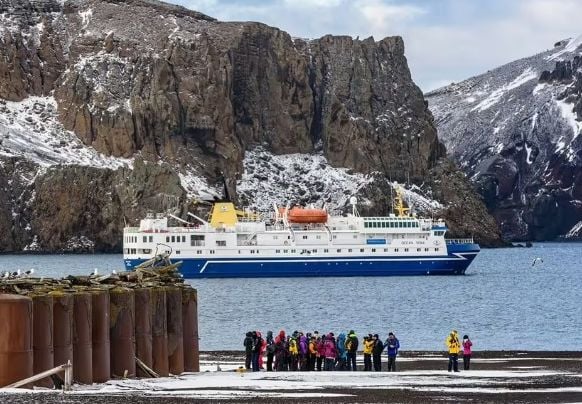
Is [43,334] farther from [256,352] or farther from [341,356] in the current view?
[341,356]

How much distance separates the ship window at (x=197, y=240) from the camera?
6206 inches

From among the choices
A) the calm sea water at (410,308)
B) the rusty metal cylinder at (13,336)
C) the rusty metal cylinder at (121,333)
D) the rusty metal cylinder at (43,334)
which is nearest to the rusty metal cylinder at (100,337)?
the rusty metal cylinder at (121,333)

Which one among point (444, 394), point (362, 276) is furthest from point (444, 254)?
point (444, 394)

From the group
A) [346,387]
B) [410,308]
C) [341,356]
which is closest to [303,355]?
[341,356]

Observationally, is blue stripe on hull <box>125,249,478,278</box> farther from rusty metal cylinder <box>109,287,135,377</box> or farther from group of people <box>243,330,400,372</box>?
rusty metal cylinder <box>109,287,135,377</box>

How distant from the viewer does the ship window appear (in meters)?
158

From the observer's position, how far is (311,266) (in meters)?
159

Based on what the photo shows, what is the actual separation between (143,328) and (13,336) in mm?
6657

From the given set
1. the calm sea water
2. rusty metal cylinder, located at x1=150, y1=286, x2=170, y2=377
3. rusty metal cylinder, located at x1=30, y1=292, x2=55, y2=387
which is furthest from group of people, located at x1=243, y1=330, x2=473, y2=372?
the calm sea water

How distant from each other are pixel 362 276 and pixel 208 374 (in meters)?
111

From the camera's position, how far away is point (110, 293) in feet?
143

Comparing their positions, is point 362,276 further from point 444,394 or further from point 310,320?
point 444,394

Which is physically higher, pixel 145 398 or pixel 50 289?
pixel 50 289

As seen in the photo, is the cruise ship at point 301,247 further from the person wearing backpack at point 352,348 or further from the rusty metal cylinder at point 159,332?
the rusty metal cylinder at point 159,332
